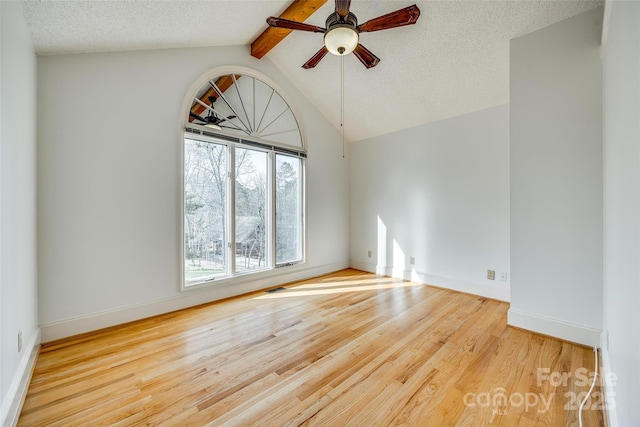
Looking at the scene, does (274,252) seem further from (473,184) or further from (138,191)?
(473,184)

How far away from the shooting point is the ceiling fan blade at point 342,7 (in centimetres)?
188

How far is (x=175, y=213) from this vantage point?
111 inches

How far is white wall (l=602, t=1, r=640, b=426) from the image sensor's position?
0.95m

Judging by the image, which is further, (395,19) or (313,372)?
(395,19)

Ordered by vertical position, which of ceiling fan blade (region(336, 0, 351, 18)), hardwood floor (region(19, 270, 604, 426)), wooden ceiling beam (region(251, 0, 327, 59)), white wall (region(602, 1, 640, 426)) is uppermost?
wooden ceiling beam (region(251, 0, 327, 59))

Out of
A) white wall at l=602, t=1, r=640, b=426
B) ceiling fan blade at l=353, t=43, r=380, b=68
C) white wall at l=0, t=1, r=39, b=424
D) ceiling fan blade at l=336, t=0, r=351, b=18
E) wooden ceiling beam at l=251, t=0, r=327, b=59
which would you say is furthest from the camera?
wooden ceiling beam at l=251, t=0, r=327, b=59

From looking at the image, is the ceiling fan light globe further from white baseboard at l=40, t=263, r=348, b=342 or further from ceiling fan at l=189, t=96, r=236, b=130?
white baseboard at l=40, t=263, r=348, b=342

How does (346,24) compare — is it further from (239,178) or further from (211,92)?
(239,178)

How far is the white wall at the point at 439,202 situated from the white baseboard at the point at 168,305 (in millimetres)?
1425

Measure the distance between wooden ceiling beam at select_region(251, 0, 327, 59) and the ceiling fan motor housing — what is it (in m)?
0.71

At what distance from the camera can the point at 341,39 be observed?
201cm

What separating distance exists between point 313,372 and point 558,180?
2.49 meters

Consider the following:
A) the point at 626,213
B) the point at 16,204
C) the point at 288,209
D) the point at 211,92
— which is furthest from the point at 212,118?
the point at 626,213

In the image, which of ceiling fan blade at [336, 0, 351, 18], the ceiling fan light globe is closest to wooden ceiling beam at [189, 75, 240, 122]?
the ceiling fan light globe
